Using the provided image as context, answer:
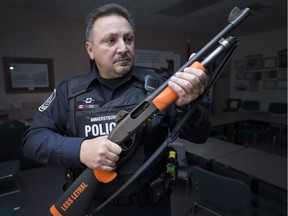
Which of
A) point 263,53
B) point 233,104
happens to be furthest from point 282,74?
point 233,104

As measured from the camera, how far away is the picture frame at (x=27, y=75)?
11.3 feet

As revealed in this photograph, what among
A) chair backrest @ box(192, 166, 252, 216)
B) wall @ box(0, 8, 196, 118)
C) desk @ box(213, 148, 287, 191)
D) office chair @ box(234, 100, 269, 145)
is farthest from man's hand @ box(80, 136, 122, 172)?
office chair @ box(234, 100, 269, 145)

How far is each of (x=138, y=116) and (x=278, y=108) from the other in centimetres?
509

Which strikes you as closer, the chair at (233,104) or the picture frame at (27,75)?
the picture frame at (27,75)

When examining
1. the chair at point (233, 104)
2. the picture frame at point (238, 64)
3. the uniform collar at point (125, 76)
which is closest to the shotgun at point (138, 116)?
the uniform collar at point (125, 76)

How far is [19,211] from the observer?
2.14 metres

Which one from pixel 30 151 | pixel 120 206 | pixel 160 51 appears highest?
pixel 160 51

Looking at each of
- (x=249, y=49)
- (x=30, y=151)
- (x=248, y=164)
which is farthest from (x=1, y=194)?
(x=249, y=49)

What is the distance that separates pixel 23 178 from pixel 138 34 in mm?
3499

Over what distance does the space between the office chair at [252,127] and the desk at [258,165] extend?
2142mm

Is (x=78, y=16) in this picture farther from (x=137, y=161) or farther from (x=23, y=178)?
(x=137, y=161)

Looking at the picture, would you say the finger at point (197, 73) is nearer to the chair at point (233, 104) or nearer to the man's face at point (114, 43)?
the man's face at point (114, 43)

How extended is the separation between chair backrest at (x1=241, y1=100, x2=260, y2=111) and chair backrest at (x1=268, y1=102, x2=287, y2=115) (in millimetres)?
349

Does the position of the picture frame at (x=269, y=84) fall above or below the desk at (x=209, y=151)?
above
